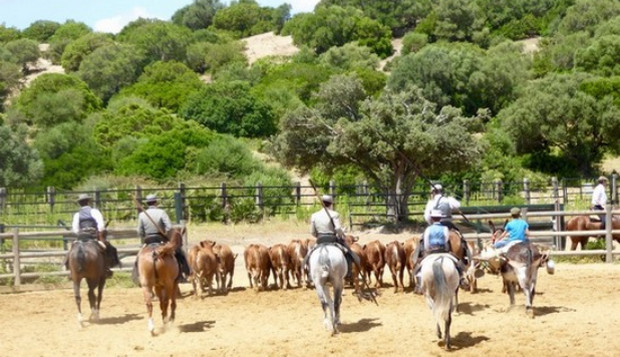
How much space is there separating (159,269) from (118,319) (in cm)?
277

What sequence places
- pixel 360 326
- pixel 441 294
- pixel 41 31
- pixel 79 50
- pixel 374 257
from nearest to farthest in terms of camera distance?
pixel 441 294 < pixel 360 326 < pixel 374 257 < pixel 79 50 < pixel 41 31

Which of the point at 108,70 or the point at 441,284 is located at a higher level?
the point at 108,70

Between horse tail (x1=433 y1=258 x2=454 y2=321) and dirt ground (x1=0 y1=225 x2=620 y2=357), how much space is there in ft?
1.49

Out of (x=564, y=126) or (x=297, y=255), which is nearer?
(x=297, y=255)

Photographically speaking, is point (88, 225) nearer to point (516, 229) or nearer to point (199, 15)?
point (516, 229)

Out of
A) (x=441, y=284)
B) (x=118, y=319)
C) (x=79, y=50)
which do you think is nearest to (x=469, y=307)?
(x=441, y=284)

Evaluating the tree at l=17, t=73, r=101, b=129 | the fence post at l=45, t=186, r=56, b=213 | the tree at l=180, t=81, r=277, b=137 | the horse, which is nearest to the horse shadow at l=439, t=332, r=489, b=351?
the horse

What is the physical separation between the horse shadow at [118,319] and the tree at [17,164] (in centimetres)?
3184

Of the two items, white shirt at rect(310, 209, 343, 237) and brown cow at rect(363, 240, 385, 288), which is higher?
white shirt at rect(310, 209, 343, 237)

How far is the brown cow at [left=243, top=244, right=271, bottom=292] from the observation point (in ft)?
67.3

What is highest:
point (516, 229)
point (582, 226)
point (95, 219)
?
point (95, 219)

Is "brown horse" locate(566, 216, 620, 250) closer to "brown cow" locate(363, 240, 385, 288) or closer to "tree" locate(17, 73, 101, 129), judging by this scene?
"brown cow" locate(363, 240, 385, 288)

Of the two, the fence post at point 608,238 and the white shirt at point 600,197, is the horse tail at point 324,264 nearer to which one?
the fence post at point 608,238

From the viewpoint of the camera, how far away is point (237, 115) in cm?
6756
